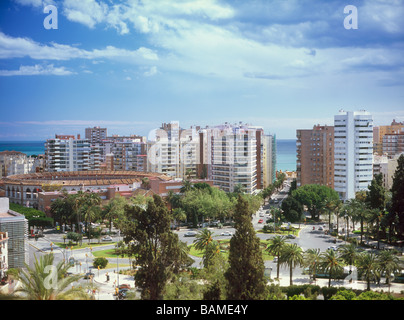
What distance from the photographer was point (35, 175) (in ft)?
74.8

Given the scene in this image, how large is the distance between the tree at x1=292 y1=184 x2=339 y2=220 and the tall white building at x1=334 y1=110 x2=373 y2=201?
201 centimetres

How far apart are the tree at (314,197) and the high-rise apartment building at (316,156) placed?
403 centimetres

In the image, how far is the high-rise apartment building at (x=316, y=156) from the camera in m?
22.3

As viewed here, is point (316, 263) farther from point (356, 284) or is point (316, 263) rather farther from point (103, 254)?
point (103, 254)

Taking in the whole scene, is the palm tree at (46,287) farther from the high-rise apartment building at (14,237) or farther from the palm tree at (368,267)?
the palm tree at (368,267)

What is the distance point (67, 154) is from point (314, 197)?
18.1 meters

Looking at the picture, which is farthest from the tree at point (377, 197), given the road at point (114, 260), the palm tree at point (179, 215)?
the palm tree at point (179, 215)

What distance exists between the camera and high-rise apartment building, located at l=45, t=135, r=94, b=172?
28625 mm

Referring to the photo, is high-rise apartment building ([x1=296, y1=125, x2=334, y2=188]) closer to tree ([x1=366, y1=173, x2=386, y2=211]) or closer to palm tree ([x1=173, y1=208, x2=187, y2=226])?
tree ([x1=366, y1=173, x2=386, y2=211])

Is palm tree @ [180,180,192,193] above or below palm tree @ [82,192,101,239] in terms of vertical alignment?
above

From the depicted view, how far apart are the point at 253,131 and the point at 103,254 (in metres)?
14.3

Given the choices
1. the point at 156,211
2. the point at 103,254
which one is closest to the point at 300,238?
the point at 103,254

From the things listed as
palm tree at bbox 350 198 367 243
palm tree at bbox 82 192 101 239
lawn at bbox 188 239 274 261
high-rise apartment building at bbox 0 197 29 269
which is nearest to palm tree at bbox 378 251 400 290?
lawn at bbox 188 239 274 261

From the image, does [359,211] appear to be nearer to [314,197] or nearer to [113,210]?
[314,197]
